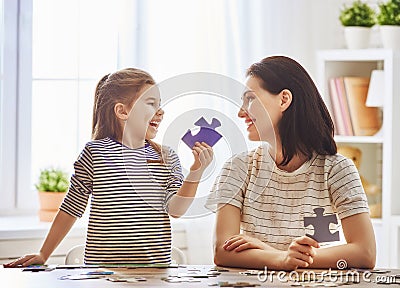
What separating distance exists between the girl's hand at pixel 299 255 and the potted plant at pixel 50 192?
1508 mm

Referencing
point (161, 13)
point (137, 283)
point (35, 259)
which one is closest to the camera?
point (137, 283)

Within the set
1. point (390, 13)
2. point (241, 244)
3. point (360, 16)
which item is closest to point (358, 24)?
point (360, 16)

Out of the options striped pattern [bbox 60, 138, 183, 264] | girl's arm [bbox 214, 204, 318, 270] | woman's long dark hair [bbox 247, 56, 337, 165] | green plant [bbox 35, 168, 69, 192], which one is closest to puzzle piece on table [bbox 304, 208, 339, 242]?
girl's arm [bbox 214, 204, 318, 270]

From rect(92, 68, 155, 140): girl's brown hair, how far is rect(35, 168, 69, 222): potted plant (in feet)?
2.98

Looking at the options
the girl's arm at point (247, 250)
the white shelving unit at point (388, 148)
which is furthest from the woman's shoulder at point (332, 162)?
the white shelving unit at point (388, 148)

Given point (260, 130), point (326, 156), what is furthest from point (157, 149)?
point (326, 156)

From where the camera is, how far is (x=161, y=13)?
10.9ft

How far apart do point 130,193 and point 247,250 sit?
40cm

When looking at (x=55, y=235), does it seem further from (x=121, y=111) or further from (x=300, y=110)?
(x=300, y=110)

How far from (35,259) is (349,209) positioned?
83 cm

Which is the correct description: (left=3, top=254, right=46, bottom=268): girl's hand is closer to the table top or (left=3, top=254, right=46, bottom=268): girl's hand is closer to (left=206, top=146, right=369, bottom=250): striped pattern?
the table top

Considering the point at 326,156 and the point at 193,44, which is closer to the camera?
the point at 326,156

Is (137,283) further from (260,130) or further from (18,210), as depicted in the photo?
(18,210)

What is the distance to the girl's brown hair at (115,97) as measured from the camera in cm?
239
